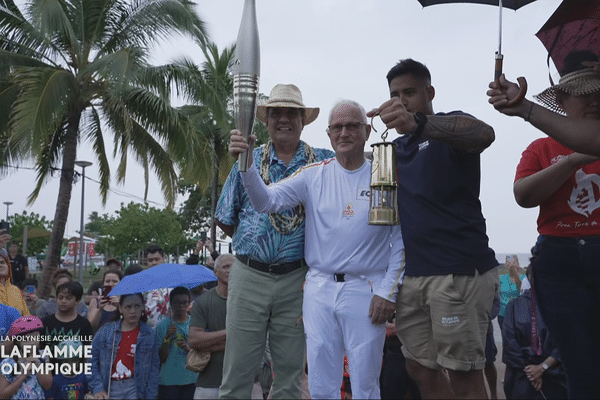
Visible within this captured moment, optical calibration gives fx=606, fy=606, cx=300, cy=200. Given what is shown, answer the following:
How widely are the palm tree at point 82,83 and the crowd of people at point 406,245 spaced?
10013 mm

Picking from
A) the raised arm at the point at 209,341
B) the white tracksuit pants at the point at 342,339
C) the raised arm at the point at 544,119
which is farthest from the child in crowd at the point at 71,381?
the raised arm at the point at 544,119

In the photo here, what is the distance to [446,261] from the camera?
3094 mm

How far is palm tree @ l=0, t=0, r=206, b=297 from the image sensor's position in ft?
43.1

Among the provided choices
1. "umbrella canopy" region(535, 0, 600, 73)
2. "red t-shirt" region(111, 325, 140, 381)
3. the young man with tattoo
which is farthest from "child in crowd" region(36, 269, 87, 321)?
"umbrella canopy" region(535, 0, 600, 73)

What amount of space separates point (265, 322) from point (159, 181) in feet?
45.5

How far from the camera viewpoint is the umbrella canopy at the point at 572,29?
2.78 m

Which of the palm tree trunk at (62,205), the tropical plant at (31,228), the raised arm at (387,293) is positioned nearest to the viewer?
the raised arm at (387,293)

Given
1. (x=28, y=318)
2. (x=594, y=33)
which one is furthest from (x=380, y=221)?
(x=28, y=318)

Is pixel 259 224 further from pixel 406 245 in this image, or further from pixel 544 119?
pixel 544 119

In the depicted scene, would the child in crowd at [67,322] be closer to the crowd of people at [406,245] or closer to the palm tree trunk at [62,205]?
the crowd of people at [406,245]

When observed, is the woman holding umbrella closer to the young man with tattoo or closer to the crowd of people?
the crowd of people

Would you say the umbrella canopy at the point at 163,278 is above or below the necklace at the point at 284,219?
below

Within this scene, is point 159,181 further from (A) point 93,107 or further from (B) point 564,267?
(B) point 564,267

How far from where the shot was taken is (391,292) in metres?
3.32
